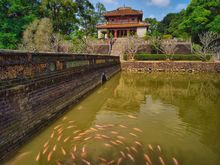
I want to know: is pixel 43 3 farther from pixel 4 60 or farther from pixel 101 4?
pixel 4 60

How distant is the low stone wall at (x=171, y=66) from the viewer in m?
23.2

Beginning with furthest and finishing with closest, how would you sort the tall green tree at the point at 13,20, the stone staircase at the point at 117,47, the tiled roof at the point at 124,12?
the tiled roof at the point at 124,12 < the stone staircase at the point at 117,47 < the tall green tree at the point at 13,20

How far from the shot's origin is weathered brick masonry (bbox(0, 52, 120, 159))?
14.4ft

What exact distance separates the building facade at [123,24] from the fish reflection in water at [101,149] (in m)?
39.7

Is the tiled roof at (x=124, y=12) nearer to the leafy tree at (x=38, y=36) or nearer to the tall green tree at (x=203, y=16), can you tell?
the tall green tree at (x=203, y=16)

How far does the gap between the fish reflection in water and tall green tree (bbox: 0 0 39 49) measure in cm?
2480

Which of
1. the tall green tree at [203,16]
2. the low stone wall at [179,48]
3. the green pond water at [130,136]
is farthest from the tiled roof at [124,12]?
the green pond water at [130,136]

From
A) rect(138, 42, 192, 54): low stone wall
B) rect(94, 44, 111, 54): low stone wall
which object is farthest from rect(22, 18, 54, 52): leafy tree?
rect(138, 42, 192, 54): low stone wall

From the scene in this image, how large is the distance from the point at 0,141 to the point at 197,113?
259 inches

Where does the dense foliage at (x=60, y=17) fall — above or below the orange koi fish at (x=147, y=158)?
above

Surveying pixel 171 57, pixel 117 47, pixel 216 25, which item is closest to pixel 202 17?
pixel 216 25

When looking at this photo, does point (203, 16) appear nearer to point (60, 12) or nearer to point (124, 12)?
point (124, 12)

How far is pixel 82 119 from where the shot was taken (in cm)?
691

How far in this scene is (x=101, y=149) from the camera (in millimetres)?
4703
